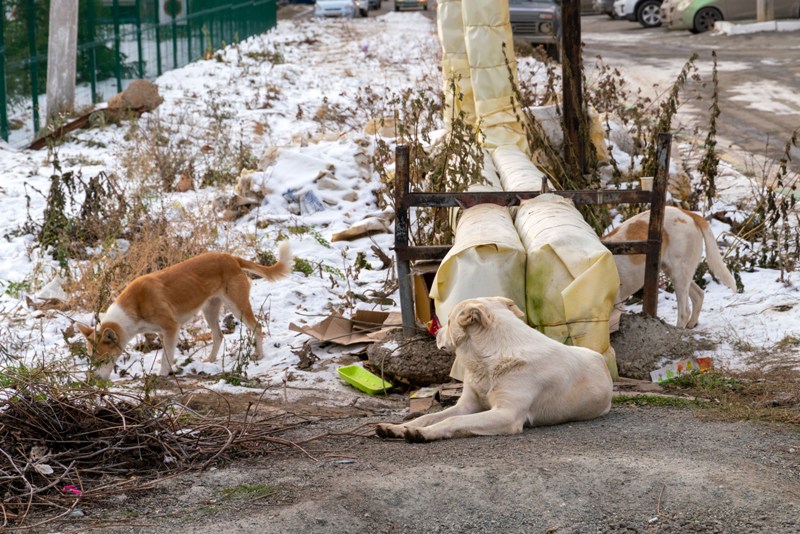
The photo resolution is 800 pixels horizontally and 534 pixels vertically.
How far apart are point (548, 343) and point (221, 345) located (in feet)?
12.6

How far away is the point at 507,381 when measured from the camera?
5512mm

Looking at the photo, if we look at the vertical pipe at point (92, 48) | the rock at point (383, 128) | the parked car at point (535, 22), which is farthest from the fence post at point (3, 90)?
the parked car at point (535, 22)

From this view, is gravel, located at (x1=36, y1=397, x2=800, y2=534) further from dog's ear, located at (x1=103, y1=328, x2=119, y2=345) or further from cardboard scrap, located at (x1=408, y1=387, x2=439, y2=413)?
dog's ear, located at (x1=103, y1=328, x2=119, y2=345)

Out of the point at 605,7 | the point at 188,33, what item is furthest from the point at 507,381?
the point at 605,7

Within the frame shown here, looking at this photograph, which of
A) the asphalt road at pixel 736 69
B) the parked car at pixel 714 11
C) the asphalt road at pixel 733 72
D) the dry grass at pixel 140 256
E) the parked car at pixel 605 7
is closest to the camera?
the dry grass at pixel 140 256

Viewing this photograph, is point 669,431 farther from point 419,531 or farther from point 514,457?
point 419,531

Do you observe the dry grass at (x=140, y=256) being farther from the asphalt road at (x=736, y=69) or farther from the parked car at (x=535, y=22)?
the parked car at (x=535, y=22)

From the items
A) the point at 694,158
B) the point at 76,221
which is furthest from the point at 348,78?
the point at 76,221

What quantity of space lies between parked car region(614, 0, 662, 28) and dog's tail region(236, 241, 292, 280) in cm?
2653

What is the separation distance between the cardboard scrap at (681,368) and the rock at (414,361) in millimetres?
1367

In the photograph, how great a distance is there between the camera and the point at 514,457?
4824 mm

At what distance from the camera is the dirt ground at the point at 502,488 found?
4.14m

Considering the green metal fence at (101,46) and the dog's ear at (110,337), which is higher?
the green metal fence at (101,46)

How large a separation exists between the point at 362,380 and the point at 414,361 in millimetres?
386
